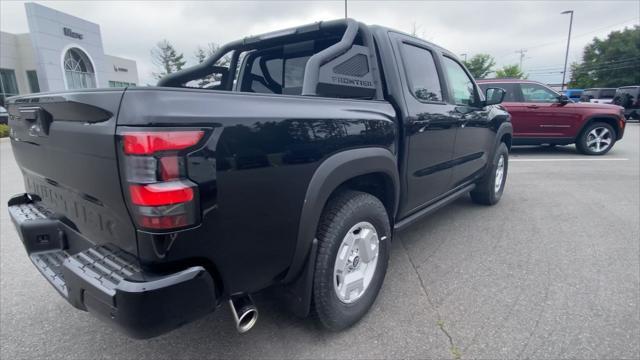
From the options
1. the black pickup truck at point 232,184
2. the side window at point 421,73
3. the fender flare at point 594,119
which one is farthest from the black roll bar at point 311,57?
the fender flare at point 594,119

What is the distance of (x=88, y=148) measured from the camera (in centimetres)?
142

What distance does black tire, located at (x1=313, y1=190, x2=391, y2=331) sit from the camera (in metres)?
1.96

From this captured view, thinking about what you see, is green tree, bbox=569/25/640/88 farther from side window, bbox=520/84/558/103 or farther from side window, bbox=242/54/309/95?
side window, bbox=242/54/309/95

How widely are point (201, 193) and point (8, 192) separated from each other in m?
6.21

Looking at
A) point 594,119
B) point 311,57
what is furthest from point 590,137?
point 311,57

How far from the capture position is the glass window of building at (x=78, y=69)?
84.7 ft

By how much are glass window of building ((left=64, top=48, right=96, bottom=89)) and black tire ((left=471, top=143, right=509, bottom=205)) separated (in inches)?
1183

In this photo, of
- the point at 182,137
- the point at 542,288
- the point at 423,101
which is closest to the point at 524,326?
the point at 542,288

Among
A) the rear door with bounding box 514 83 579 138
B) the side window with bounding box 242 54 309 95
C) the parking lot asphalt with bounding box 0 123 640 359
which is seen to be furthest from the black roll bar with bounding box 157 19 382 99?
the rear door with bounding box 514 83 579 138

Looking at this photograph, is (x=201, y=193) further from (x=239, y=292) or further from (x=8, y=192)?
(x=8, y=192)

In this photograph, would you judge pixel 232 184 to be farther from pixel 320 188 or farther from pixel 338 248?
pixel 338 248

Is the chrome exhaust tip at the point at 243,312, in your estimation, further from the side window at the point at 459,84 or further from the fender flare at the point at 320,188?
the side window at the point at 459,84

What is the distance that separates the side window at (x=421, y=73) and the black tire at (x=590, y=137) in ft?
26.2

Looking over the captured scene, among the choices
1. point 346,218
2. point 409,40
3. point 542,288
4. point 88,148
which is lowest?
point 542,288
